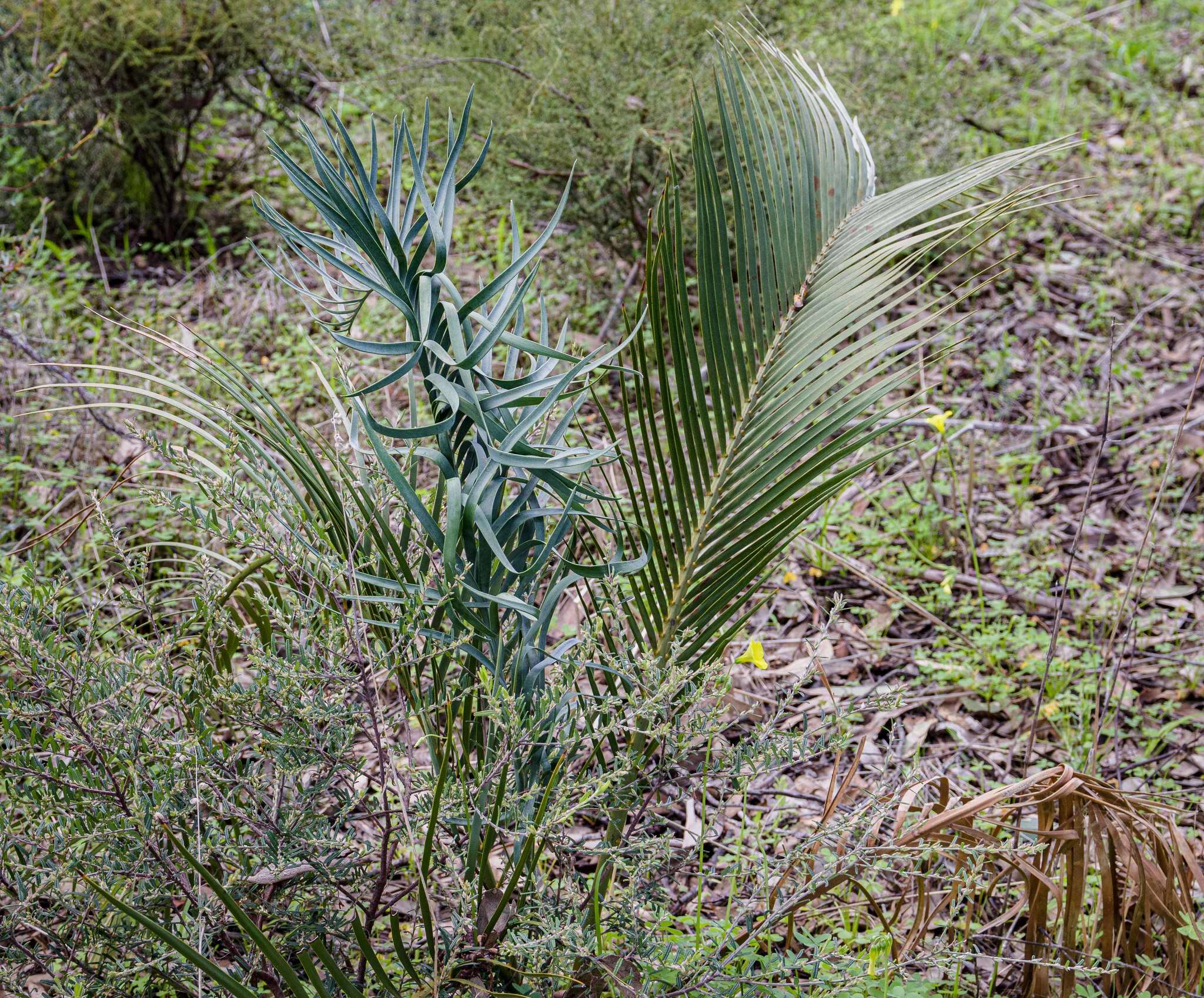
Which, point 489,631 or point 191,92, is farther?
point 191,92

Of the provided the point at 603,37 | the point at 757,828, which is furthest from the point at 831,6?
the point at 757,828

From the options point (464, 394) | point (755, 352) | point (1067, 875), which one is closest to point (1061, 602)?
point (1067, 875)

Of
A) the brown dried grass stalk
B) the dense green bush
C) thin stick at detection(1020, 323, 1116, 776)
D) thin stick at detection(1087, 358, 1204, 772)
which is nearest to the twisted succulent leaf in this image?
the brown dried grass stalk

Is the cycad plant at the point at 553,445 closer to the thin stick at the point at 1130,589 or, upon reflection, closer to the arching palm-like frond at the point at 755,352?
the arching palm-like frond at the point at 755,352

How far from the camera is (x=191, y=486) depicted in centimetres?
255

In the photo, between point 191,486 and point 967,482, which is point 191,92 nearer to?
point 191,486

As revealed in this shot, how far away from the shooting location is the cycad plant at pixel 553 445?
3.83 feet

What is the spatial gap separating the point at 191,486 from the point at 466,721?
4.85 feet

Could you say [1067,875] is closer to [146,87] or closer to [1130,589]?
[1130,589]

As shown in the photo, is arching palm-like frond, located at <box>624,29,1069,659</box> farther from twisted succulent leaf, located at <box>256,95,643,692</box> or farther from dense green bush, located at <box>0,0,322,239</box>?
dense green bush, located at <box>0,0,322,239</box>

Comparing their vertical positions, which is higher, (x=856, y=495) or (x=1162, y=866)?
(x=1162, y=866)

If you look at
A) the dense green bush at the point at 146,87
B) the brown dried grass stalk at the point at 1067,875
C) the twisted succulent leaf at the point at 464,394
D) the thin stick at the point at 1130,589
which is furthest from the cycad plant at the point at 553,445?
the dense green bush at the point at 146,87

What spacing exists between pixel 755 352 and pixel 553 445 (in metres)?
0.40

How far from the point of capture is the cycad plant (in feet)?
3.83
